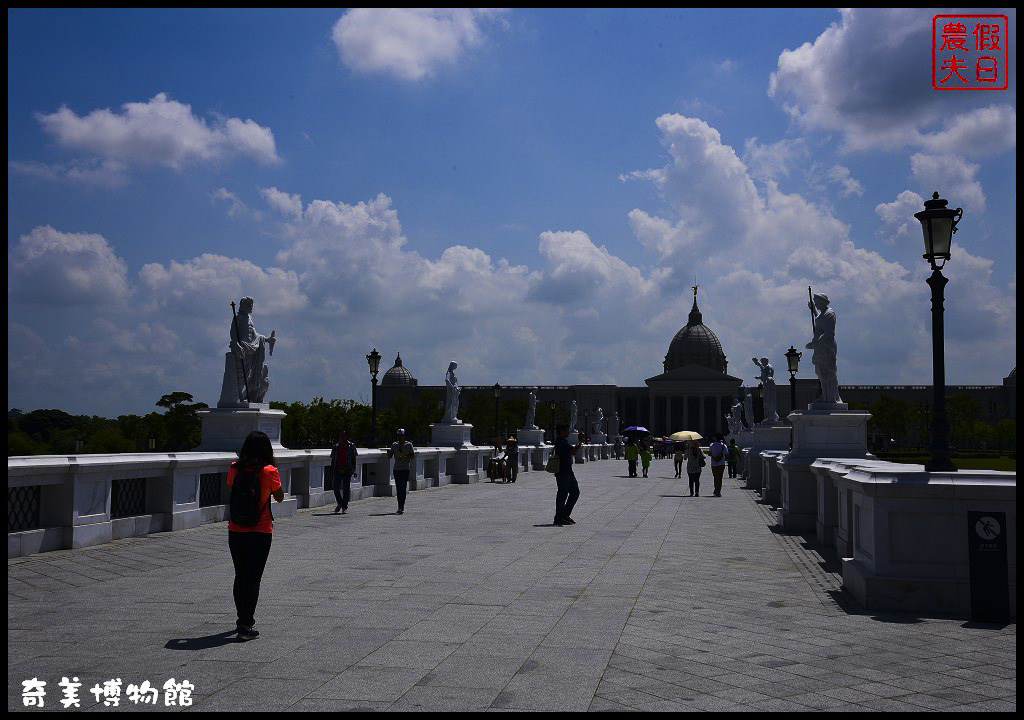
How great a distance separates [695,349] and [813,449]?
520 feet

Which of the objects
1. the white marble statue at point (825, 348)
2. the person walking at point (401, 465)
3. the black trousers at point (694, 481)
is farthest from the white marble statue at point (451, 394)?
the white marble statue at point (825, 348)

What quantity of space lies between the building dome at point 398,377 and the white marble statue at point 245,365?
154 metres

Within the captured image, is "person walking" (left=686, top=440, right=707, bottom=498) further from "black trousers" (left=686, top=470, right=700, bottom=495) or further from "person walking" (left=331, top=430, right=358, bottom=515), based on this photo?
"person walking" (left=331, top=430, right=358, bottom=515)

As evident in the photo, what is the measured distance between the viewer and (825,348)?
16984mm

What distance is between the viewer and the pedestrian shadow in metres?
7.16

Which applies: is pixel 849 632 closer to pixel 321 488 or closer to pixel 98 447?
pixel 321 488

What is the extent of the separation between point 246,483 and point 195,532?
769 centimetres

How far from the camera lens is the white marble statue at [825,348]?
16859mm

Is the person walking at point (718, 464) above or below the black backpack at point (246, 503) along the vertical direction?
below

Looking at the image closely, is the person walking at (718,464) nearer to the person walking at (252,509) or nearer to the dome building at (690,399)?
the person walking at (252,509)

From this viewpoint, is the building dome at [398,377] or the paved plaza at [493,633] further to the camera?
the building dome at [398,377]

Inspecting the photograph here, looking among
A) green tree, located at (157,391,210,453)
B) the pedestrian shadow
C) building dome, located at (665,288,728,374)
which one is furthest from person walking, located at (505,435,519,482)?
building dome, located at (665,288,728,374)

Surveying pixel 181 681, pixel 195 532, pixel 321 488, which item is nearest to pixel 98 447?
pixel 321 488

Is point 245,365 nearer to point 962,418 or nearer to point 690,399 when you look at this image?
point 962,418
